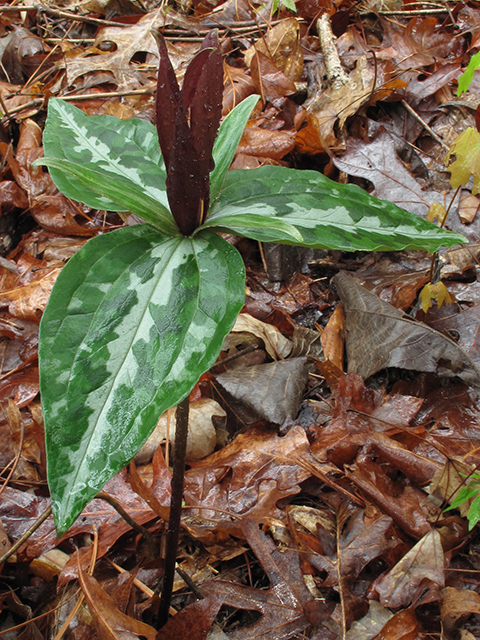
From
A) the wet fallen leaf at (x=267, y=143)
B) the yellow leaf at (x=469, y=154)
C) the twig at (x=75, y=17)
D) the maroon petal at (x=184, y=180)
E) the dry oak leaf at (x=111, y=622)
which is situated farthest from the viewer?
the twig at (x=75, y=17)

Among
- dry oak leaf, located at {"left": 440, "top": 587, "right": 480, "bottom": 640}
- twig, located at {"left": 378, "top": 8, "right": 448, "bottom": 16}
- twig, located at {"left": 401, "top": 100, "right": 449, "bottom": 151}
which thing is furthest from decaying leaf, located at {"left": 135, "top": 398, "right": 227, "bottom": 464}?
twig, located at {"left": 378, "top": 8, "right": 448, "bottom": 16}

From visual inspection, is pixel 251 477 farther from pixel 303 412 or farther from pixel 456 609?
pixel 456 609

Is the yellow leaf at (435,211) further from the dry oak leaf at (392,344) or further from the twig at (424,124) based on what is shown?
the twig at (424,124)

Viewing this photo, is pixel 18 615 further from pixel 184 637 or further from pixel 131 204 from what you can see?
pixel 131 204

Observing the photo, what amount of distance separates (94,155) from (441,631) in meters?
1.31

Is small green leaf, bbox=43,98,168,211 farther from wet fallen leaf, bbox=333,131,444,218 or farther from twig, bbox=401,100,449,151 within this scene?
twig, bbox=401,100,449,151

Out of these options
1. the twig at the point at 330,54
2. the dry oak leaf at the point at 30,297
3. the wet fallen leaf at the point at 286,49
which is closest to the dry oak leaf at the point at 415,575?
the dry oak leaf at the point at 30,297

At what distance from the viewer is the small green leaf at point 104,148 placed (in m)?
1.00

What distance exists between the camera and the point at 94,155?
1.06 m

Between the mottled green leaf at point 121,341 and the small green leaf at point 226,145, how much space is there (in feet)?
0.46

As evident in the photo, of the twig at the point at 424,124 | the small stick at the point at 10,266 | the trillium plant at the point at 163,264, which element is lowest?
the small stick at the point at 10,266

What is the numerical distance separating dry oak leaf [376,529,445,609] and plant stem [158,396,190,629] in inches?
18.9

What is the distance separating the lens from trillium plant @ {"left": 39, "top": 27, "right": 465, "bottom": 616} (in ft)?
2.25

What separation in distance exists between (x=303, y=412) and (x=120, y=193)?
1030 mm
